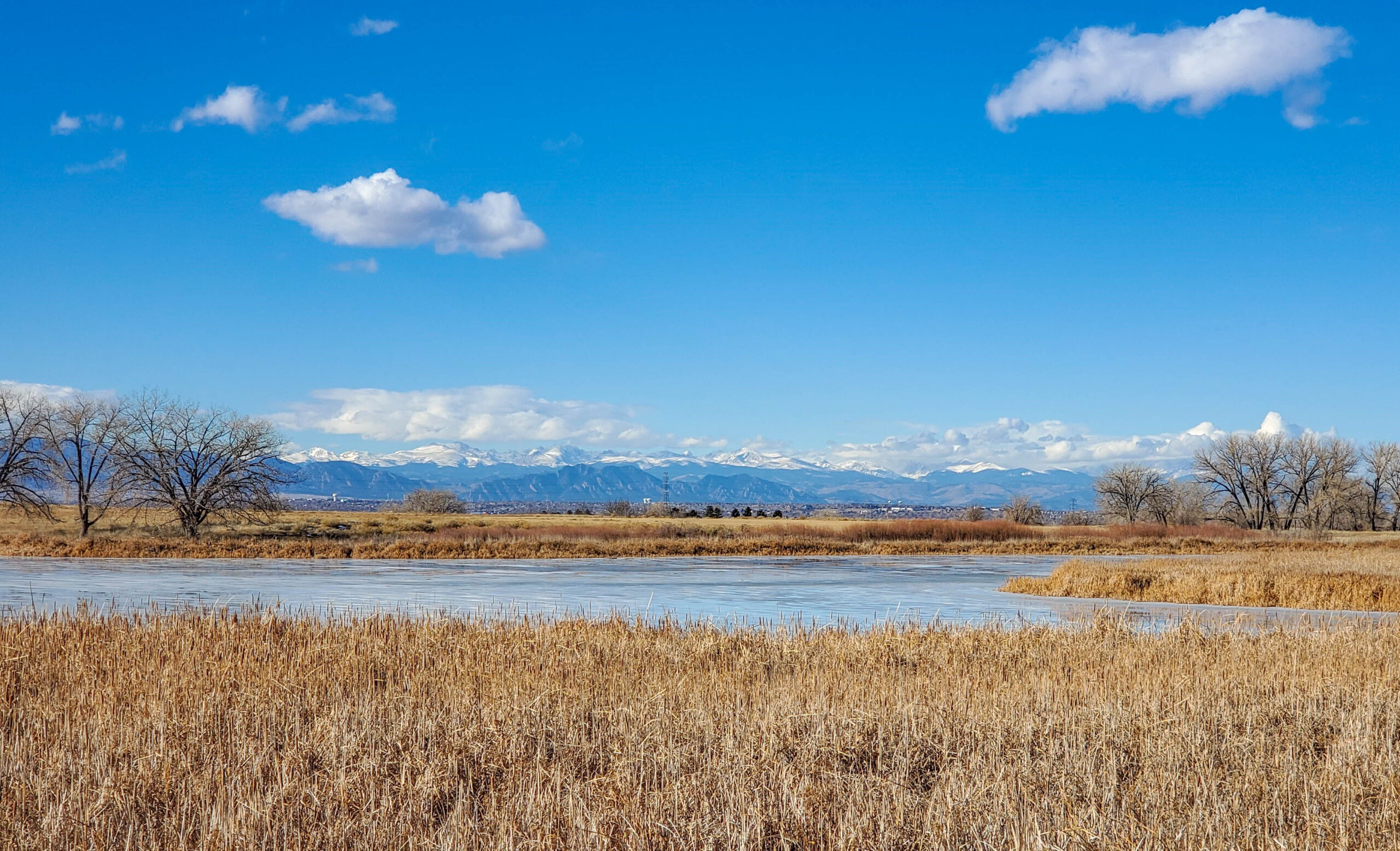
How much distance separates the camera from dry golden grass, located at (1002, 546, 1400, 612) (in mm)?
29031

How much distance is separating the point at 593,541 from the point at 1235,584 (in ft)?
119

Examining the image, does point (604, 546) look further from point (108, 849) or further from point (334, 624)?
point (108, 849)

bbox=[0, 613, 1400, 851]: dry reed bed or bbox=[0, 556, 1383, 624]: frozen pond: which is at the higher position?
bbox=[0, 613, 1400, 851]: dry reed bed

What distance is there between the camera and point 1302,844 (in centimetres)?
664

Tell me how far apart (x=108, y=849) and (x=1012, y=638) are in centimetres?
1356

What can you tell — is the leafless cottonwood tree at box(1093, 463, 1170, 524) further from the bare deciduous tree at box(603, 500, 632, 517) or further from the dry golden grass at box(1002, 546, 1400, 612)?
the dry golden grass at box(1002, 546, 1400, 612)

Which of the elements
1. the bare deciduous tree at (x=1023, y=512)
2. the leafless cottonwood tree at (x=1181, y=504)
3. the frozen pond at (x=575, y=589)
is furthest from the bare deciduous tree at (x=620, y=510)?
the frozen pond at (x=575, y=589)

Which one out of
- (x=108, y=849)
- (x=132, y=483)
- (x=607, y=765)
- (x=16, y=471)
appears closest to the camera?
(x=108, y=849)

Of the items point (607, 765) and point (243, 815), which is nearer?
point (243, 815)

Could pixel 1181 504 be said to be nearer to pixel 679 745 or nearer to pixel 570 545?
pixel 570 545

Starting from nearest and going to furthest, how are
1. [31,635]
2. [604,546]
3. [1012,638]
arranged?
[31,635] → [1012,638] → [604,546]

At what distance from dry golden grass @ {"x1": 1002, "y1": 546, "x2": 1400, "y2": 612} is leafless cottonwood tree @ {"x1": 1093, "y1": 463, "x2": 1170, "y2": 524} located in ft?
267

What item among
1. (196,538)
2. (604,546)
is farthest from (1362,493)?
(196,538)

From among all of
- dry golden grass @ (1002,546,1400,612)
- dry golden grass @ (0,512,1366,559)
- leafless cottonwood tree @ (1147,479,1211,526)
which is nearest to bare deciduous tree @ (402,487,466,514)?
dry golden grass @ (0,512,1366,559)
